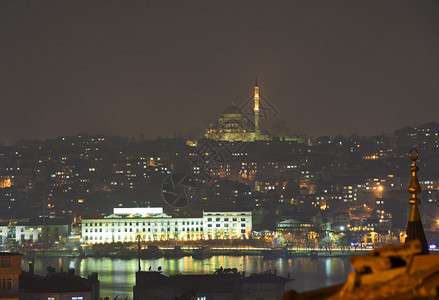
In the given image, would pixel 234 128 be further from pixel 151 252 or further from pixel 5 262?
pixel 5 262

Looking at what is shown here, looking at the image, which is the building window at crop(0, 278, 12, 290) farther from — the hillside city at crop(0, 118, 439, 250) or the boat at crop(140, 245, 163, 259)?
the hillside city at crop(0, 118, 439, 250)

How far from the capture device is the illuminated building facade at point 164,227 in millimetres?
50594

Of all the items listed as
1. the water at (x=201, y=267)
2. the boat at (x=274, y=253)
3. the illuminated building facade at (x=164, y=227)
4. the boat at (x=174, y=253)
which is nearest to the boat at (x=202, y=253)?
the water at (x=201, y=267)

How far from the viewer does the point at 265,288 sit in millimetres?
21625

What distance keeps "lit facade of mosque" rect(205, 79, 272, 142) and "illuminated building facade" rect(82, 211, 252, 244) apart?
25.7 metres

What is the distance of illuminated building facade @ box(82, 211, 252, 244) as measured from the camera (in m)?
50.6

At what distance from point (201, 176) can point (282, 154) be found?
1107 cm

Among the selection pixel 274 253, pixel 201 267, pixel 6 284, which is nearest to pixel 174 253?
pixel 274 253

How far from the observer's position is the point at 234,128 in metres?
79.4

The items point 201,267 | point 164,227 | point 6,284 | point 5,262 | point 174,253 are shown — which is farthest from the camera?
point 164,227

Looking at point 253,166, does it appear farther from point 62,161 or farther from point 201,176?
point 62,161

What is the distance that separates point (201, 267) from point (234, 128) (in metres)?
42.6

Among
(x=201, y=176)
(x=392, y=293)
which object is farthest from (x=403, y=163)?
(x=392, y=293)

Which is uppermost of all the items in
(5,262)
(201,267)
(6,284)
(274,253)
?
(274,253)
